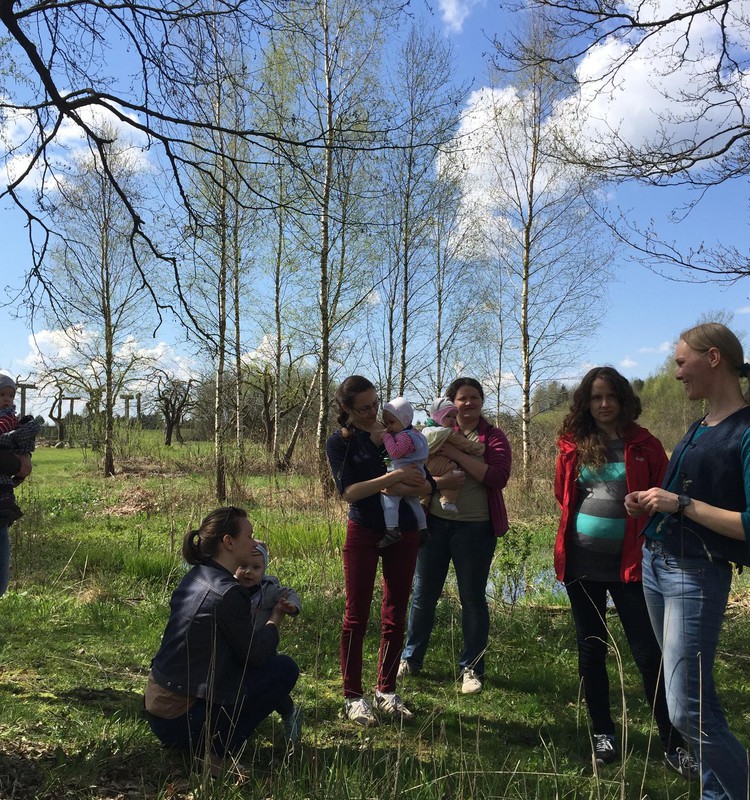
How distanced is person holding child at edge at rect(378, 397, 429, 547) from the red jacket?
2.31 ft

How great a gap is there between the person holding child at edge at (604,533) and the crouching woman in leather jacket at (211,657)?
56.3 inches

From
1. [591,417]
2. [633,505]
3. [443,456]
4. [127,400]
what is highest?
[127,400]

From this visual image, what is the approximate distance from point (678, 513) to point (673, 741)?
4.55 feet

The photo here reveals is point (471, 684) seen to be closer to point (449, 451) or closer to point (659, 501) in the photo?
point (449, 451)

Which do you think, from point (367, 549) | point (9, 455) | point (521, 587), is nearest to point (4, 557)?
point (9, 455)

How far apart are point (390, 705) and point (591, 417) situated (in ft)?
5.74

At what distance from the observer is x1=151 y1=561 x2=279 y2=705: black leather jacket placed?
254cm

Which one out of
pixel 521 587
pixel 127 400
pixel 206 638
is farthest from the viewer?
pixel 127 400

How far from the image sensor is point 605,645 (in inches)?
115

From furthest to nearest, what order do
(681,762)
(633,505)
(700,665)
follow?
(681,762)
(633,505)
(700,665)

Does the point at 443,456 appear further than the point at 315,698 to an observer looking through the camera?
Yes

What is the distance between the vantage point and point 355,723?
322cm

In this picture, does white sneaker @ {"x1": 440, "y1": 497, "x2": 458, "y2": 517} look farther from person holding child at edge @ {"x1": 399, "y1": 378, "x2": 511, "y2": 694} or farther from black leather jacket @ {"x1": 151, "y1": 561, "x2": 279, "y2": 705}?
black leather jacket @ {"x1": 151, "y1": 561, "x2": 279, "y2": 705}

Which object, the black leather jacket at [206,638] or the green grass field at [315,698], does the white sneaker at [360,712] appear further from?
the black leather jacket at [206,638]
